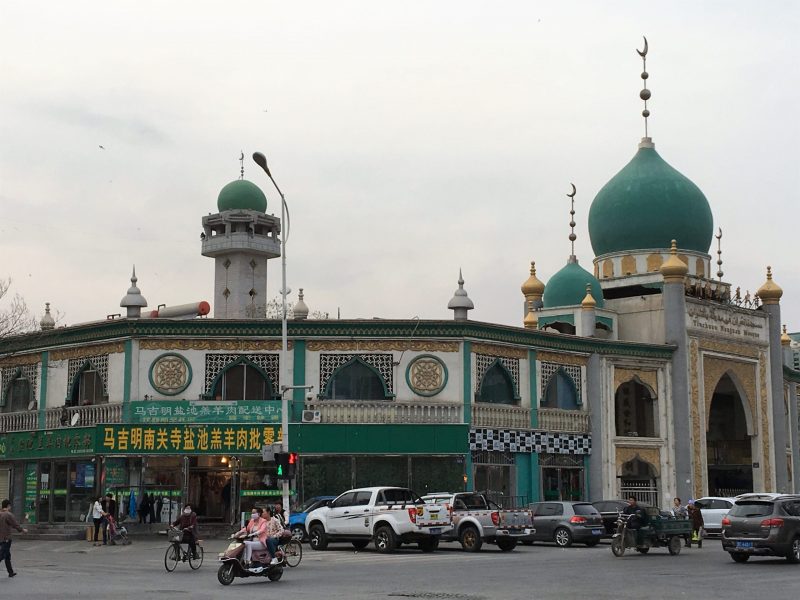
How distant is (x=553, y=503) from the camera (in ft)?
108

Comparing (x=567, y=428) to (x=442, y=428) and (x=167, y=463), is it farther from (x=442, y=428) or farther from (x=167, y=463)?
(x=167, y=463)

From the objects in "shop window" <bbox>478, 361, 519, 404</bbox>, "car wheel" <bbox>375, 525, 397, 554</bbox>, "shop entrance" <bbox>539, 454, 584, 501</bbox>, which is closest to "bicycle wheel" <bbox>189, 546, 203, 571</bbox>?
"car wheel" <bbox>375, 525, 397, 554</bbox>

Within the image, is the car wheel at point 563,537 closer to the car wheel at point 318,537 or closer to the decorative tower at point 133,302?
the car wheel at point 318,537

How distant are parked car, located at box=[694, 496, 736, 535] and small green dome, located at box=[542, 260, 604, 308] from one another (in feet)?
38.2

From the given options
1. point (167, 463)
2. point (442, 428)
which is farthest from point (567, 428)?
point (167, 463)

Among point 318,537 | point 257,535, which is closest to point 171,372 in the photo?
point 318,537

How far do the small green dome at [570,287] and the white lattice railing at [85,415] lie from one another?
19058mm

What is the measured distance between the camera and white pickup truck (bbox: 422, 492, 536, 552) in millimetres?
29359

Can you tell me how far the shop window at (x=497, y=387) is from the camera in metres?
39.0

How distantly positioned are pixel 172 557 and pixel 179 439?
12682 millimetres

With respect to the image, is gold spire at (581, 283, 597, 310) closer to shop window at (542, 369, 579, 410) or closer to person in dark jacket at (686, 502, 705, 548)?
shop window at (542, 369, 579, 410)

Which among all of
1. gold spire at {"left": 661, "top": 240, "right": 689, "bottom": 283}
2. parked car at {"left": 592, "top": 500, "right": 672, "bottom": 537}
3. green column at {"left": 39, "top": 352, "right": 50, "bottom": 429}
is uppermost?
gold spire at {"left": 661, "top": 240, "right": 689, "bottom": 283}

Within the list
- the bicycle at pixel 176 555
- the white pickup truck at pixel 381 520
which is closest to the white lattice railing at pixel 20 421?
the white pickup truck at pixel 381 520

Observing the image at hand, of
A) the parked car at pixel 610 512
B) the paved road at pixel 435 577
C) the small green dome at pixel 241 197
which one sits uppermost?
the small green dome at pixel 241 197
